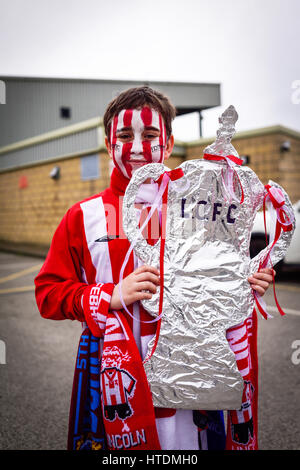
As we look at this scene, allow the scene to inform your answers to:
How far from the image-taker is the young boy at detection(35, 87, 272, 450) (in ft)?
3.49

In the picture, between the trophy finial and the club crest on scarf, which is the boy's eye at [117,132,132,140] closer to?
the trophy finial

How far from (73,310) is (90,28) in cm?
121

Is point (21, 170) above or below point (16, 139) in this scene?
below

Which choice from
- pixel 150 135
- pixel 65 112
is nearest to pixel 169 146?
pixel 150 135

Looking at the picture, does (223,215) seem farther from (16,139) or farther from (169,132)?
(16,139)

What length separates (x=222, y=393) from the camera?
3.51 feet

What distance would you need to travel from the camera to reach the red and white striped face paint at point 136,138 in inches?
46.0

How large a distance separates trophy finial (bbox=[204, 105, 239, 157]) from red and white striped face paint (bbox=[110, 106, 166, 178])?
A: 19cm

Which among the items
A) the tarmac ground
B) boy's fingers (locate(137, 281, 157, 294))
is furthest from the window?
boy's fingers (locate(137, 281, 157, 294))

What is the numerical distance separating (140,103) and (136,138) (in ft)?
0.38

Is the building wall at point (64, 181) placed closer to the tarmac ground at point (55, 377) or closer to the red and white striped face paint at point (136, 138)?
the tarmac ground at point (55, 377)

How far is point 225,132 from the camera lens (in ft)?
3.49

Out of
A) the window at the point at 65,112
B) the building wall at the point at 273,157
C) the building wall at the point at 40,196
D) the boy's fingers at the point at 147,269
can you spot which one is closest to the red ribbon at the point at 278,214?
the boy's fingers at the point at 147,269
